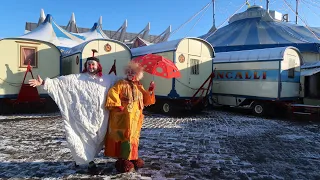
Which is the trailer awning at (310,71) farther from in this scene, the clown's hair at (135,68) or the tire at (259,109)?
the clown's hair at (135,68)

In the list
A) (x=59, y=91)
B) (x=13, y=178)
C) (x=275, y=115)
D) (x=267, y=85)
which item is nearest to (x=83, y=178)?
(x=13, y=178)

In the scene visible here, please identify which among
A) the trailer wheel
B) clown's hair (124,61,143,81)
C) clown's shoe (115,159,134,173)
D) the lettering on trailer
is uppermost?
the lettering on trailer

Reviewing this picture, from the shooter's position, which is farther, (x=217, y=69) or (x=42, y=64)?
(x=217, y=69)

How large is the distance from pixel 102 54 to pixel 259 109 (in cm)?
700


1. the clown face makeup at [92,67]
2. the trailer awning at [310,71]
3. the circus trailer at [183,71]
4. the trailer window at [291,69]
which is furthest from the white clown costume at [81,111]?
the trailer awning at [310,71]

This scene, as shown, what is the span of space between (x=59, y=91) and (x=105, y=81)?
2.21ft

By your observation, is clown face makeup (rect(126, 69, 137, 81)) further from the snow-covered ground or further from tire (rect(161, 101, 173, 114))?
tire (rect(161, 101, 173, 114))

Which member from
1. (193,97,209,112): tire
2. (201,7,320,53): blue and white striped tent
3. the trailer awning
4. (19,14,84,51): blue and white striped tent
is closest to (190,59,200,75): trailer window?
(193,97,209,112): tire

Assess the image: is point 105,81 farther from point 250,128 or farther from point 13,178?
point 250,128

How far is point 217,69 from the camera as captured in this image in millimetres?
12562

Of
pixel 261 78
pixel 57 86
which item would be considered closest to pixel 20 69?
pixel 57 86

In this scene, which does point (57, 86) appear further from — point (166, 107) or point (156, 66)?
point (166, 107)

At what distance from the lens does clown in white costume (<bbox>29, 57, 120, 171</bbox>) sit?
12.3 ft

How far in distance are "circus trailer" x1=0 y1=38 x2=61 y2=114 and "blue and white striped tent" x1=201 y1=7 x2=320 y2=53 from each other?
522 inches
